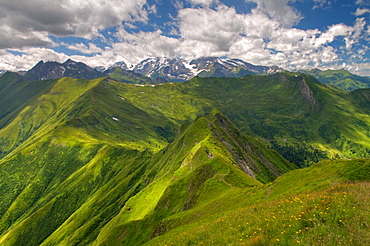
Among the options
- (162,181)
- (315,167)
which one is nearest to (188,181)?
(162,181)

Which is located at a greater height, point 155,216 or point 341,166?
point 341,166

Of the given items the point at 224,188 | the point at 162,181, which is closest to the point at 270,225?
the point at 224,188

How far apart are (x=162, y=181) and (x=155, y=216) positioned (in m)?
50.1

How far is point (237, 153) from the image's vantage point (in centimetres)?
16800

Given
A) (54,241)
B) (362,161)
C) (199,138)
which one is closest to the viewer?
(362,161)

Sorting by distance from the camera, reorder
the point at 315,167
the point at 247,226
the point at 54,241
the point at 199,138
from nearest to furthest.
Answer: the point at 247,226, the point at 315,167, the point at 199,138, the point at 54,241

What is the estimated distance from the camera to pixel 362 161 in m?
43.7

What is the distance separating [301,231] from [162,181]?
5053 inches

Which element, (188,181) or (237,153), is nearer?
(188,181)

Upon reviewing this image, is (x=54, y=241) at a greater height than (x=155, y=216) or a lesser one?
lesser

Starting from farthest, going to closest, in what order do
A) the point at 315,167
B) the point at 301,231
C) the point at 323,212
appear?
the point at 315,167 → the point at 323,212 → the point at 301,231

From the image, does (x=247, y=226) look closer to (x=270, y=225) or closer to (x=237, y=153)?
(x=270, y=225)

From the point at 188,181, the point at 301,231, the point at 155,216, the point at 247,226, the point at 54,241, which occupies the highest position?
the point at 301,231

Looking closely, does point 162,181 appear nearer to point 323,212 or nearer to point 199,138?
point 199,138
